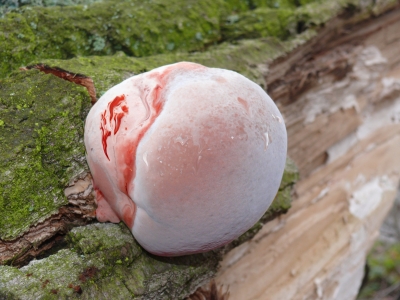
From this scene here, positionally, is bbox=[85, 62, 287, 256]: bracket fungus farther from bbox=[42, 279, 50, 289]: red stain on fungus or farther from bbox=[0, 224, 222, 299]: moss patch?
bbox=[42, 279, 50, 289]: red stain on fungus

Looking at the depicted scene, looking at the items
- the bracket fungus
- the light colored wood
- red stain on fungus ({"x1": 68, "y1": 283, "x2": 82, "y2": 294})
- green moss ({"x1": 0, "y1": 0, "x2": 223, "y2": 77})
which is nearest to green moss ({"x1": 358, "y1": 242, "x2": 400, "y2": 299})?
the light colored wood

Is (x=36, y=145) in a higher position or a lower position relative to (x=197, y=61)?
lower

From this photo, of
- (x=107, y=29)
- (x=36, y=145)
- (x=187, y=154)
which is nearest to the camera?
(x=187, y=154)

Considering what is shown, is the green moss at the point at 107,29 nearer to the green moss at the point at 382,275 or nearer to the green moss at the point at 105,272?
the green moss at the point at 105,272

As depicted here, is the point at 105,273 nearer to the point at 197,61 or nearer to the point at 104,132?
the point at 104,132

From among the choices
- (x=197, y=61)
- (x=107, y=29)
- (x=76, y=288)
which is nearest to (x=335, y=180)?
(x=197, y=61)

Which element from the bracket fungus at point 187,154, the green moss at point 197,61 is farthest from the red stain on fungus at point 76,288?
the green moss at point 197,61

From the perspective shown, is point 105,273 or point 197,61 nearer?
point 105,273
